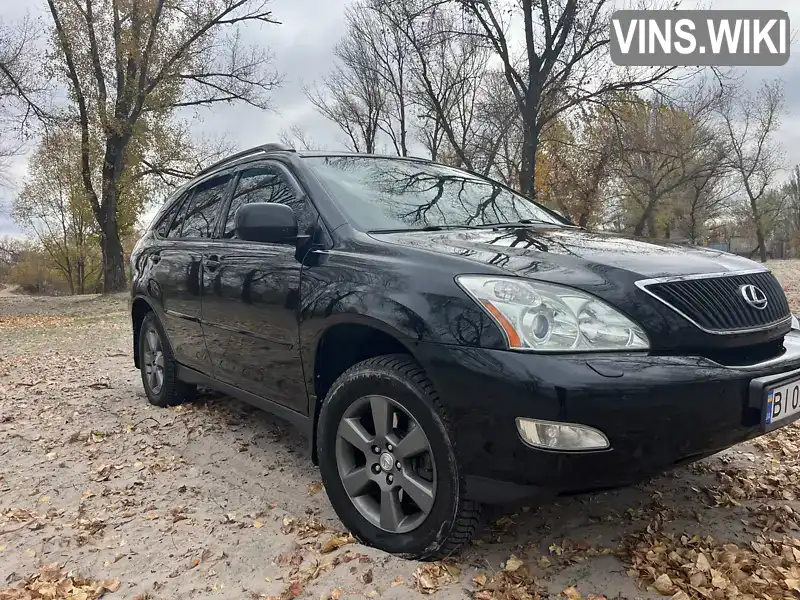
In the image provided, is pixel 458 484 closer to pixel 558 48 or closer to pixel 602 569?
pixel 602 569

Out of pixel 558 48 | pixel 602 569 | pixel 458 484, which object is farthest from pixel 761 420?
pixel 558 48

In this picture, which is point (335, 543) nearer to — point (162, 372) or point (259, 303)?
point (259, 303)

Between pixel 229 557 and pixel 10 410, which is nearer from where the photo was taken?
pixel 229 557

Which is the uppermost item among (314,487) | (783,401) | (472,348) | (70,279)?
(472,348)

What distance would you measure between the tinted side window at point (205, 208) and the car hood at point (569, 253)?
5.73 ft

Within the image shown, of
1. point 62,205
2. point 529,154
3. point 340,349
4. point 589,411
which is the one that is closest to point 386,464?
point 340,349

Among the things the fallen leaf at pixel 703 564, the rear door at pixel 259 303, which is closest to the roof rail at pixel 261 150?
the rear door at pixel 259 303

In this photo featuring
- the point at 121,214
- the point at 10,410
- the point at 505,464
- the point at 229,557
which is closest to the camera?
the point at 505,464

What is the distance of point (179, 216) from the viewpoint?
4.61m

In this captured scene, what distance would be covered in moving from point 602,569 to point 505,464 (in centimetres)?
70

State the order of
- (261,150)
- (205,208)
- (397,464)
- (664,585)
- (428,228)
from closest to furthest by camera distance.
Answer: (664,585) < (397,464) < (428,228) < (261,150) < (205,208)

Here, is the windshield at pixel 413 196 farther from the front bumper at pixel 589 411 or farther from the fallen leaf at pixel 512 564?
the fallen leaf at pixel 512 564

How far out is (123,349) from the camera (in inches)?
333

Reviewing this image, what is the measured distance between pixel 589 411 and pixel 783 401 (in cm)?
85
